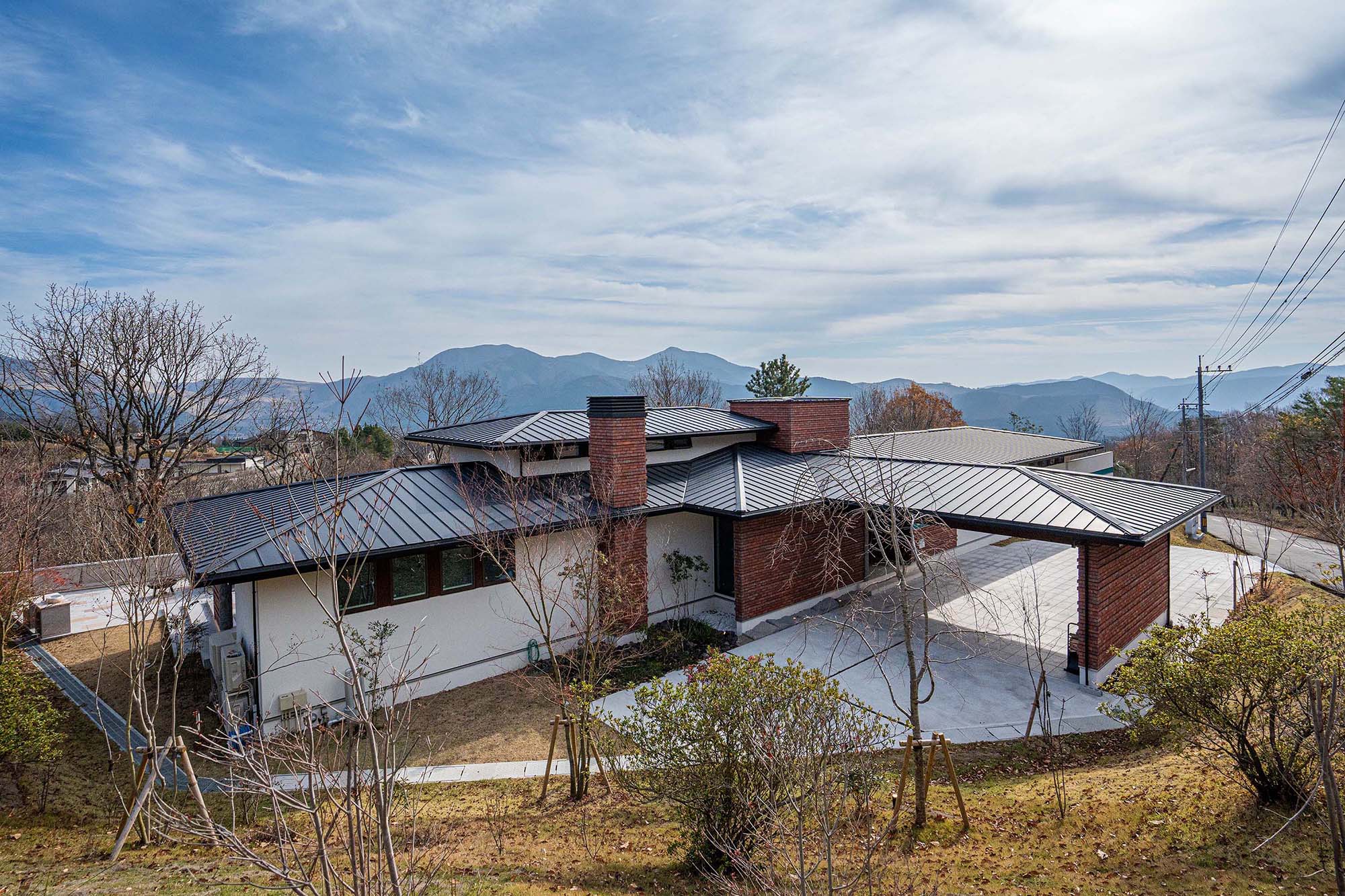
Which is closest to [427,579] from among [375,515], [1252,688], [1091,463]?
[375,515]

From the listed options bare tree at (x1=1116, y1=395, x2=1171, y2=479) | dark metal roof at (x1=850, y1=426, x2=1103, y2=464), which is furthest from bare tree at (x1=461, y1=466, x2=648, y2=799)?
bare tree at (x1=1116, y1=395, x2=1171, y2=479)

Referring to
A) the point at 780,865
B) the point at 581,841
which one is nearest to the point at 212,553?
the point at 581,841

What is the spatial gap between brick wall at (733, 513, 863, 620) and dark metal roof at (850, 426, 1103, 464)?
4030 millimetres

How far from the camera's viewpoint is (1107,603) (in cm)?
1066

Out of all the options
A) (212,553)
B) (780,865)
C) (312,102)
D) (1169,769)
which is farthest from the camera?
(312,102)

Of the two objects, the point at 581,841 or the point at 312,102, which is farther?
the point at 312,102

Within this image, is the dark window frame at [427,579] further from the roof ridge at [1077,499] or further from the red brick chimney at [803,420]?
the roof ridge at [1077,499]

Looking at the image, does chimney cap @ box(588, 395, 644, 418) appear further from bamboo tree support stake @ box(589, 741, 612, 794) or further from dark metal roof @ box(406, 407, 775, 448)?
bamboo tree support stake @ box(589, 741, 612, 794)

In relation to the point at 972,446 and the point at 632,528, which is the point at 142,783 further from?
the point at 972,446

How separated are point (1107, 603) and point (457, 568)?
10.9 metres

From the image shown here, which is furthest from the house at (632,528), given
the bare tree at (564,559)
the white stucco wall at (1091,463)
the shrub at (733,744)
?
the white stucco wall at (1091,463)

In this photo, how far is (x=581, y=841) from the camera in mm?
6371

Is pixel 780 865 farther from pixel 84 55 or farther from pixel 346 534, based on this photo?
pixel 84 55

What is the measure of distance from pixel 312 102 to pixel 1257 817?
48.1 feet
